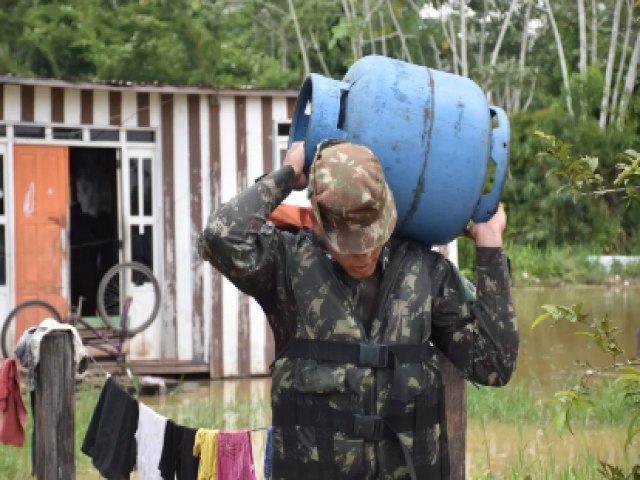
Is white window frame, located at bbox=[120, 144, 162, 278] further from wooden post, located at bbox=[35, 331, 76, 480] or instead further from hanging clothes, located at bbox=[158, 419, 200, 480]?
wooden post, located at bbox=[35, 331, 76, 480]

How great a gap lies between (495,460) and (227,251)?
518 cm

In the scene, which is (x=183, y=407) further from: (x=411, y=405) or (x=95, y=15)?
(x=95, y=15)

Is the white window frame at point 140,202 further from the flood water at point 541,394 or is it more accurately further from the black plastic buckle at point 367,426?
the black plastic buckle at point 367,426

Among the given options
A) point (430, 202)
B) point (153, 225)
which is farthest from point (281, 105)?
point (430, 202)

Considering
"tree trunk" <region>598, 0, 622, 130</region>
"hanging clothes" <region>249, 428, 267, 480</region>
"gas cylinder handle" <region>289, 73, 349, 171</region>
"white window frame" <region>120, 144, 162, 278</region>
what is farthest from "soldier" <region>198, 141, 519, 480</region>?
"tree trunk" <region>598, 0, 622, 130</region>

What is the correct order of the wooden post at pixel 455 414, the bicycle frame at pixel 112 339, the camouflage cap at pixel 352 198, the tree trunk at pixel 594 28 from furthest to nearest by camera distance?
1. the tree trunk at pixel 594 28
2. the bicycle frame at pixel 112 339
3. the wooden post at pixel 455 414
4. the camouflage cap at pixel 352 198

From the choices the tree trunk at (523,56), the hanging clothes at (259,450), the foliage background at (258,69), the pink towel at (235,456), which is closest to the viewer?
the pink towel at (235,456)

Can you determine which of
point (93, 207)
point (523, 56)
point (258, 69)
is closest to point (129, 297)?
point (93, 207)

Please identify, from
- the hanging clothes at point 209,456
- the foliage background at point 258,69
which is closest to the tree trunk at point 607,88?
the foliage background at point 258,69

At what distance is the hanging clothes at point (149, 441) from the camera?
4770 mm

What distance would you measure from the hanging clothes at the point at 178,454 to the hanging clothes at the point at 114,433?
0.71 feet

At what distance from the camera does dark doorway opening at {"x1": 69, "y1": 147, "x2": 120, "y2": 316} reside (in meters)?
13.5

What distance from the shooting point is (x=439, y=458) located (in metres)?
3.06

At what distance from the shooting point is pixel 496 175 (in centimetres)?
313
